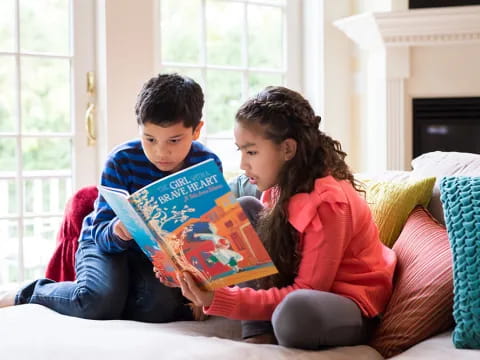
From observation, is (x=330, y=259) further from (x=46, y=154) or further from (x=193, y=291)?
(x=46, y=154)

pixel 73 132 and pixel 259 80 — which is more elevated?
pixel 259 80

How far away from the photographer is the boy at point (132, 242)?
1.82 metres

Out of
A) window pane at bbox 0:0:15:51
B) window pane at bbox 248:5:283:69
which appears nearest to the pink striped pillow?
window pane at bbox 0:0:15:51

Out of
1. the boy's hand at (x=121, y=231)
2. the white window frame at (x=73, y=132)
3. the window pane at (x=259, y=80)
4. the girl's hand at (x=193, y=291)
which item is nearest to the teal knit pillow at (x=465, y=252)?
the girl's hand at (x=193, y=291)

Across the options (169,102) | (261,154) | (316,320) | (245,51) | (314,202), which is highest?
(245,51)

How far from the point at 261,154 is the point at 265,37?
2.13 metres

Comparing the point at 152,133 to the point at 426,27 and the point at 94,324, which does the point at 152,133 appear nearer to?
the point at 94,324

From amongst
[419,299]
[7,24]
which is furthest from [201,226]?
[7,24]

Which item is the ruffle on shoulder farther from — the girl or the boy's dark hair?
the boy's dark hair

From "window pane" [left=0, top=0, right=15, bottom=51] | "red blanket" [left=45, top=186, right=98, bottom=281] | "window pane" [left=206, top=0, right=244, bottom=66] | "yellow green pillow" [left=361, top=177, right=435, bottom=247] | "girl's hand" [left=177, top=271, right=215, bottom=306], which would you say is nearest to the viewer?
"girl's hand" [left=177, top=271, right=215, bottom=306]

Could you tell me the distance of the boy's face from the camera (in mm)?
1812

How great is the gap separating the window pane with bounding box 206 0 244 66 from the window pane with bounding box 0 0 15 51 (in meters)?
0.94

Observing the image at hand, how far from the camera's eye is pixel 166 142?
1.83 meters

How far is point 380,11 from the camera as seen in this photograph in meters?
3.53
